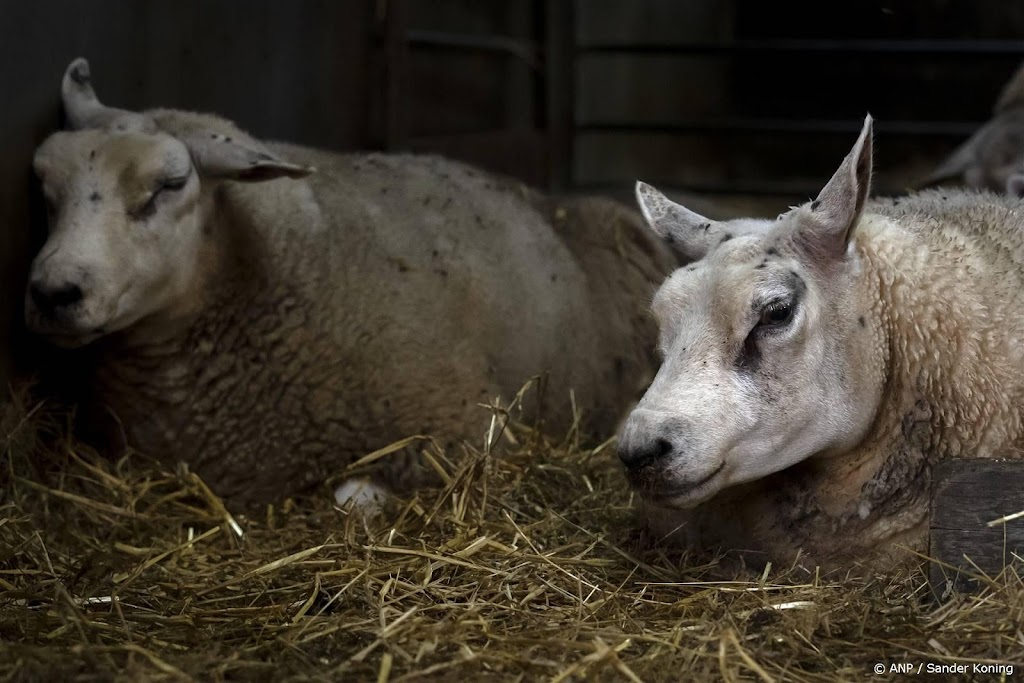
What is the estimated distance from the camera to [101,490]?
4.18 meters

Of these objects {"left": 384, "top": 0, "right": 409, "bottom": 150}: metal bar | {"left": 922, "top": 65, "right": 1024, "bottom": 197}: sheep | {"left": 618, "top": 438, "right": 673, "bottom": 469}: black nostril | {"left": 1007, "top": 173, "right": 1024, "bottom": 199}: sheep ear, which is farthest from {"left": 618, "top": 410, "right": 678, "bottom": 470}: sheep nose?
{"left": 384, "top": 0, "right": 409, "bottom": 150}: metal bar

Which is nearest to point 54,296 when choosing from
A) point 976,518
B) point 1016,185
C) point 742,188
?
point 976,518

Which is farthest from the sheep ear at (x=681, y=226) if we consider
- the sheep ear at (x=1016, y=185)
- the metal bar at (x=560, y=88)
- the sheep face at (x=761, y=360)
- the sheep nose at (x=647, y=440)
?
the metal bar at (x=560, y=88)

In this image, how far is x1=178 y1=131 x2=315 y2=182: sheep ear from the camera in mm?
4270

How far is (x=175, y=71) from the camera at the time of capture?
16.6 ft

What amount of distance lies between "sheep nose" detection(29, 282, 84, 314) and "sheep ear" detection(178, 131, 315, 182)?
68 centimetres

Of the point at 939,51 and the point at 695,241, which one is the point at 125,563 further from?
the point at 939,51

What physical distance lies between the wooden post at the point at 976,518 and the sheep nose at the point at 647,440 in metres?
0.62

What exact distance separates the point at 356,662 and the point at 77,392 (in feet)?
7.16

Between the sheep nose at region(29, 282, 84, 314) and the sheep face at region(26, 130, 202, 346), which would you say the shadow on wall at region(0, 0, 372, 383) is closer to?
the sheep face at region(26, 130, 202, 346)

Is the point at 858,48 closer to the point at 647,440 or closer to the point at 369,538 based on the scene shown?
the point at 369,538

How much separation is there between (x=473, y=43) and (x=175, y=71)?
2655 mm

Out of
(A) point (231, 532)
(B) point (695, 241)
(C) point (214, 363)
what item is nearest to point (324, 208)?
(C) point (214, 363)

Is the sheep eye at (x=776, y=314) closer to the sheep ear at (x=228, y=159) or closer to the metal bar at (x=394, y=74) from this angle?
the sheep ear at (x=228, y=159)
